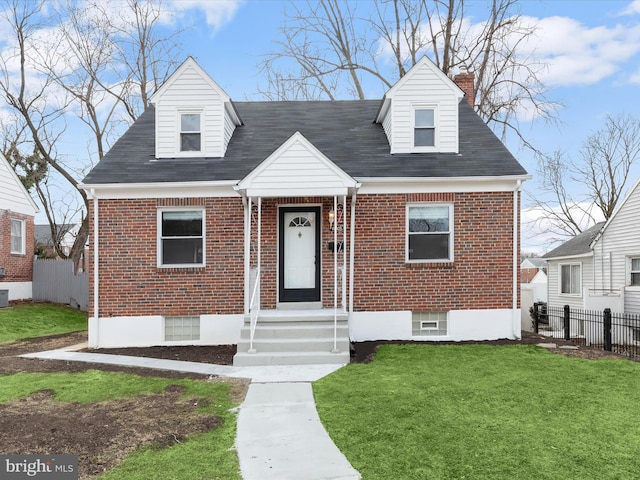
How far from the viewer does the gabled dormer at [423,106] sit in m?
11.2

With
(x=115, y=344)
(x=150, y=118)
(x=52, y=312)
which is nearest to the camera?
(x=115, y=344)

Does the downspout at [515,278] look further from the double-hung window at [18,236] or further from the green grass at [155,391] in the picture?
the double-hung window at [18,236]

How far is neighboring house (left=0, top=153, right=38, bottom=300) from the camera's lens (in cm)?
1786

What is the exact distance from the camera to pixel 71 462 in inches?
167

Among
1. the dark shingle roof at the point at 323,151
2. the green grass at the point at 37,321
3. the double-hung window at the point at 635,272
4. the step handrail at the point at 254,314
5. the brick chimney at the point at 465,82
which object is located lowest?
the green grass at the point at 37,321

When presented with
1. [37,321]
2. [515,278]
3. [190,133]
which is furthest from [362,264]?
[37,321]

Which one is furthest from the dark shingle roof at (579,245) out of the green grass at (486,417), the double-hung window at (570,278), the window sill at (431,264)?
the green grass at (486,417)

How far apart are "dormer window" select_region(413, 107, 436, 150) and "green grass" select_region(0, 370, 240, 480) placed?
7698 millimetres

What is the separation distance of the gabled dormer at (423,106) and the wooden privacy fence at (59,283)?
49.1 feet

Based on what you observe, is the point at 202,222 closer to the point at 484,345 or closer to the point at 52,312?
the point at 484,345

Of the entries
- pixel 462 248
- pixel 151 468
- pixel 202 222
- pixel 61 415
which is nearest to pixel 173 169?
pixel 202 222

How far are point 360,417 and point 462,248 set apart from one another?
625cm

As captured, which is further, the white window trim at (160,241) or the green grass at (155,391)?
the white window trim at (160,241)

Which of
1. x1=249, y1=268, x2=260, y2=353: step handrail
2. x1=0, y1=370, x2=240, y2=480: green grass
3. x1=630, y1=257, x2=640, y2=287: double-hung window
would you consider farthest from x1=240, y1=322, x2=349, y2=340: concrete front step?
x1=630, y1=257, x2=640, y2=287: double-hung window
